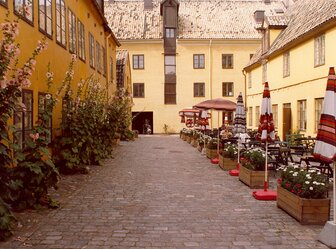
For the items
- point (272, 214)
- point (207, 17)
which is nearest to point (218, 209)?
point (272, 214)

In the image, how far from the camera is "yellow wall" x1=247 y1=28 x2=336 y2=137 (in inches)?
717

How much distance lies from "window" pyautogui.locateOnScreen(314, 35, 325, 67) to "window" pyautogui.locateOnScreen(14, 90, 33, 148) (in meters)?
12.5

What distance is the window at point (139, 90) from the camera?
147 feet

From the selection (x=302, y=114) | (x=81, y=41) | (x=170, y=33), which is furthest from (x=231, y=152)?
(x=170, y=33)

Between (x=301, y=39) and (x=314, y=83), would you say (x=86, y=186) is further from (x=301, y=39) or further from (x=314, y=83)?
(x=301, y=39)

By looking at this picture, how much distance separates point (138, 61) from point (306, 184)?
125ft

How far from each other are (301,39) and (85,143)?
12.0 meters

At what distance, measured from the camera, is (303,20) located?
23125 millimetres

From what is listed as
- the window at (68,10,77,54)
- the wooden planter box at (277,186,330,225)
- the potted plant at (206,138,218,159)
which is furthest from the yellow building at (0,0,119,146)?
the potted plant at (206,138,218,159)

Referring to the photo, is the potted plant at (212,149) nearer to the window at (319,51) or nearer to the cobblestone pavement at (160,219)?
the cobblestone pavement at (160,219)

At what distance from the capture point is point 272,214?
848 centimetres

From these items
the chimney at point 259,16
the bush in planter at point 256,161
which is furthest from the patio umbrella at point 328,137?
the chimney at point 259,16

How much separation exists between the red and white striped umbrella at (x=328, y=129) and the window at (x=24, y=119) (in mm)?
6351

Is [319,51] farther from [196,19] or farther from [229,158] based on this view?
[196,19]
